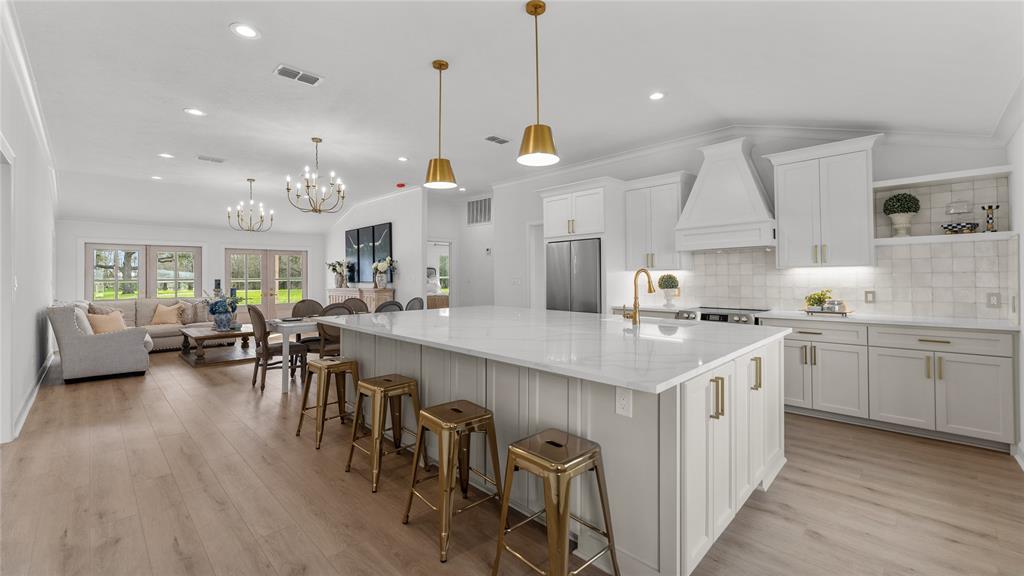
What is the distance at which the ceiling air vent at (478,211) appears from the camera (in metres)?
8.75

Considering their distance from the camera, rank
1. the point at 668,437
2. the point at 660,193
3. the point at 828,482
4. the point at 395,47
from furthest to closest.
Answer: the point at 660,193
the point at 395,47
the point at 828,482
the point at 668,437

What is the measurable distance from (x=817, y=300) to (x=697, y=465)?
10.2 feet

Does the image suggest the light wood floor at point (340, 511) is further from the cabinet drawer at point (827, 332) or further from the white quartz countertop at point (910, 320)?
the white quartz countertop at point (910, 320)

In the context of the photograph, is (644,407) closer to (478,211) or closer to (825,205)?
(825,205)

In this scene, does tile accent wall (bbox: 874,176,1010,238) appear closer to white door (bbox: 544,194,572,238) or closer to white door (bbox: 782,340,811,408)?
white door (bbox: 782,340,811,408)

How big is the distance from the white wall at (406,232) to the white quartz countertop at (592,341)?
430 cm

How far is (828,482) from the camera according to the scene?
2.68m

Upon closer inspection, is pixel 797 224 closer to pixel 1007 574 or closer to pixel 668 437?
pixel 1007 574

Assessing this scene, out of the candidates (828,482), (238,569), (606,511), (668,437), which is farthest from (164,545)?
(828,482)

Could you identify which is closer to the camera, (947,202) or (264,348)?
(947,202)

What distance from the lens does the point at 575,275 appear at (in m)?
5.48

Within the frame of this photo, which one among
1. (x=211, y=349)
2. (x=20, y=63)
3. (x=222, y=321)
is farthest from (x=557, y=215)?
(x=211, y=349)

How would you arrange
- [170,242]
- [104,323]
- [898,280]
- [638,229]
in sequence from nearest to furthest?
[898,280], [638,229], [104,323], [170,242]

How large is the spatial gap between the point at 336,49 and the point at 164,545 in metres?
3.00
